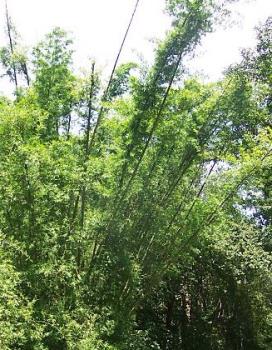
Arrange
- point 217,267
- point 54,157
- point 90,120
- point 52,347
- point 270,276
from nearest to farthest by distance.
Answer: point 52,347 → point 54,157 → point 90,120 → point 270,276 → point 217,267

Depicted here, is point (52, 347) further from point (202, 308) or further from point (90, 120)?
point (202, 308)

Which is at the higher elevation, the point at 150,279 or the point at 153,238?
the point at 153,238

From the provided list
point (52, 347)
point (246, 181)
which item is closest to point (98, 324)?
point (52, 347)

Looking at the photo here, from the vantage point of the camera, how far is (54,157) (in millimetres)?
6699

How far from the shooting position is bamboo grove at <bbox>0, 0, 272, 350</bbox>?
604 cm

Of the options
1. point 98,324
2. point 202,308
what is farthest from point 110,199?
point 202,308

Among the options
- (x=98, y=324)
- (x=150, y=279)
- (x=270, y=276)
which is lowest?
(x=98, y=324)

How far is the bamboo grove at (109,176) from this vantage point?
6.04m

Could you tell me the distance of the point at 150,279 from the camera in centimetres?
773

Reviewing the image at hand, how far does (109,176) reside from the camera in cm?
673

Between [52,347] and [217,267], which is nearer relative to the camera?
[52,347]

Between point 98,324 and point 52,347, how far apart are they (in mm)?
691

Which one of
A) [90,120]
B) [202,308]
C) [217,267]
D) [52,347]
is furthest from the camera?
[202,308]

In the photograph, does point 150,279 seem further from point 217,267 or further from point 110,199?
point 217,267
